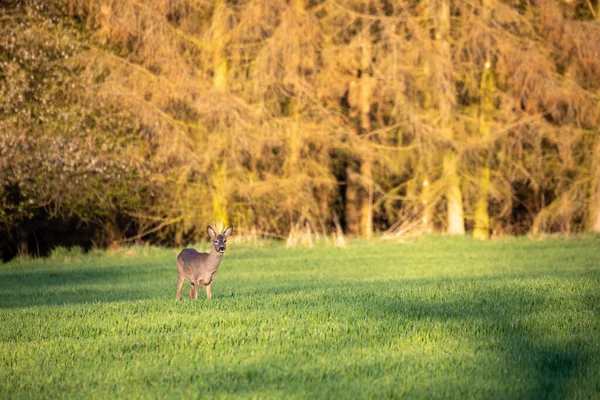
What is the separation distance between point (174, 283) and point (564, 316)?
1183cm

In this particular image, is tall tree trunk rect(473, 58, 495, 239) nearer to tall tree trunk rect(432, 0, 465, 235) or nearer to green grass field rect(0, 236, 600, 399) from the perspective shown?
tall tree trunk rect(432, 0, 465, 235)

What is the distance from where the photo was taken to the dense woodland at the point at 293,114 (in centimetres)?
3041

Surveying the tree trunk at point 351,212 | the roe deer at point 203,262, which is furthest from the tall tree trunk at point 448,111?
the roe deer at point 203,262

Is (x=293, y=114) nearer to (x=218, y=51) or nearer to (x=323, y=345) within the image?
(x=218, y=51)

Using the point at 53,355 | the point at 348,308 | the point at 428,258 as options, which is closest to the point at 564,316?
the point at 348,308

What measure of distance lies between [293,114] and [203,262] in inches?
902

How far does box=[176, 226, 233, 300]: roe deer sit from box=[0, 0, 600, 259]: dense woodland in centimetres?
1600

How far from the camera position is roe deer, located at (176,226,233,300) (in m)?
12.8

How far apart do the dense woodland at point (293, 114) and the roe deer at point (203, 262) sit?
630 inches

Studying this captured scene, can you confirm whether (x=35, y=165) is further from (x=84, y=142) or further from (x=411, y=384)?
(x=411, y=384)

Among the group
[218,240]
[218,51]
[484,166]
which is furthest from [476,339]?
[484,166]

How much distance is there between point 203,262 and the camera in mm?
13031

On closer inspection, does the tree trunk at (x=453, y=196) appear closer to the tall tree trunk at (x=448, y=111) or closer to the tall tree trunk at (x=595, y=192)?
the tall tree trunk at (x=448, y=111)

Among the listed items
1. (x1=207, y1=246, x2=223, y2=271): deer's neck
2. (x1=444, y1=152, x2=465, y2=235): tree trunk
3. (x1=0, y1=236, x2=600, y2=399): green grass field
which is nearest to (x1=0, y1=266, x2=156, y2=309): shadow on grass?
(x1=0, y1=236, x2=600, y2=399): green grass field
